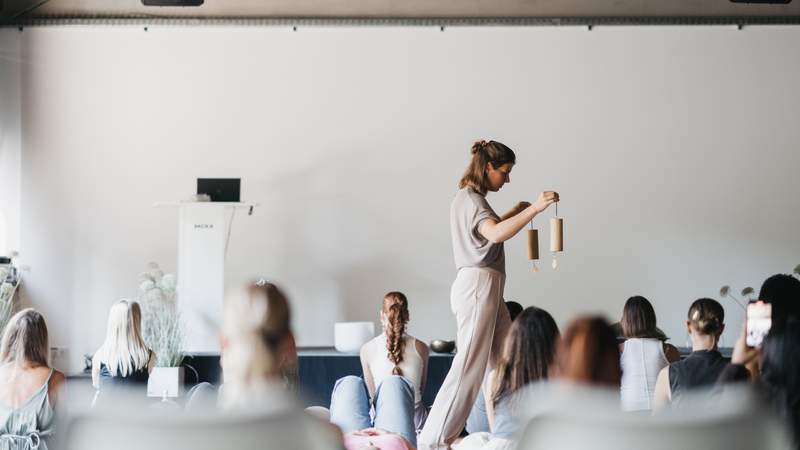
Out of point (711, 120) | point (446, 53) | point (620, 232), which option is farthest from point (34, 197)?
point (711, 120)

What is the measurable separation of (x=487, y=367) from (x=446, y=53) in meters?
4.32

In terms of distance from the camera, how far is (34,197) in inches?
292

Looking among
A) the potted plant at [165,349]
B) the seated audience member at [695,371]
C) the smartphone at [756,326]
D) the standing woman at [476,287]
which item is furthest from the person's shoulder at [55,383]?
the smartphone at [756,326]

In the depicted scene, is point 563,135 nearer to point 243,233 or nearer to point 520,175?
point 520,175

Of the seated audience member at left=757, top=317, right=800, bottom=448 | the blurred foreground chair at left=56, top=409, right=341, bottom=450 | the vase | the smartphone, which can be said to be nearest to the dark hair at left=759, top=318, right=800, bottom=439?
the seated audience member at left=757, top=317, right=800, bottom=448

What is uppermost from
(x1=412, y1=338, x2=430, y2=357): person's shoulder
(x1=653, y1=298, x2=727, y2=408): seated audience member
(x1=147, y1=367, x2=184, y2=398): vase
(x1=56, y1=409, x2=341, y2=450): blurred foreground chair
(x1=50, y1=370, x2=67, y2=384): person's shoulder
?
(x1=56, y1=409, x2=341, y2=450): blurred foreground chair

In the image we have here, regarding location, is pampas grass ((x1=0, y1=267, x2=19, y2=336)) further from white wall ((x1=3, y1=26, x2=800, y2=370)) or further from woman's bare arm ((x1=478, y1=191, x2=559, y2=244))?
woman's bare arm ((x1=478, y1=191, x2=559, y2=244))

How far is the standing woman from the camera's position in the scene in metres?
3.59

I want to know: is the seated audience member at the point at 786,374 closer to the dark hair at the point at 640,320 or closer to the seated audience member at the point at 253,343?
the seated audience member at the point at 253,343

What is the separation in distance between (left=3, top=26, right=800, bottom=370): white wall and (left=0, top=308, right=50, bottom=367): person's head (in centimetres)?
397

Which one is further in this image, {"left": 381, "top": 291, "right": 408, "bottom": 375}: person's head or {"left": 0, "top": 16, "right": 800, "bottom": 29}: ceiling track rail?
{"left": 0, "top": 16, "right": 800, "bottom": 29}: ceiling track rail

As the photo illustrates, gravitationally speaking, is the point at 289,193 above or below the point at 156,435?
above

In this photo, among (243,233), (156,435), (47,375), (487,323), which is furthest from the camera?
Answer: (243,233)

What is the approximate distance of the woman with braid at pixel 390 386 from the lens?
3.49 metres
